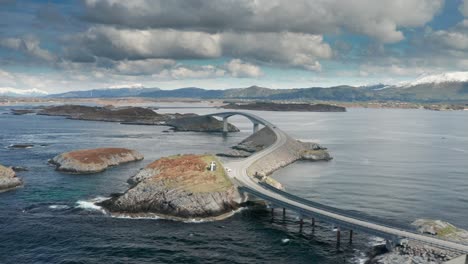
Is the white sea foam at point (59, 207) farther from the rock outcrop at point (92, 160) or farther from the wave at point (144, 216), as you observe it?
the rock outcrop at point (92, 160)

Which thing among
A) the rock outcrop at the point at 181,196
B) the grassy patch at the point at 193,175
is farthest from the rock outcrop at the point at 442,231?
the grassy patch at the point at 193,175

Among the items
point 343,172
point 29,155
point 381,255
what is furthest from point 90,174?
point 381,255

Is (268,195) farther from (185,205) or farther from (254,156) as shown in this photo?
(254,156)

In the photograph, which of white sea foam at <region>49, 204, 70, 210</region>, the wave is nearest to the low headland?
the wave

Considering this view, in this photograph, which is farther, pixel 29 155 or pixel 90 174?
pixel 29 155

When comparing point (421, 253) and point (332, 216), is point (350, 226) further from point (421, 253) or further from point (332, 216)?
point (421, 253)

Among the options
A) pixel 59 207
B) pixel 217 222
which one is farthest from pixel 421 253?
pixel 59 207

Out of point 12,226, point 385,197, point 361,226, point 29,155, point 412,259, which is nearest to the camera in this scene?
point 412,259
